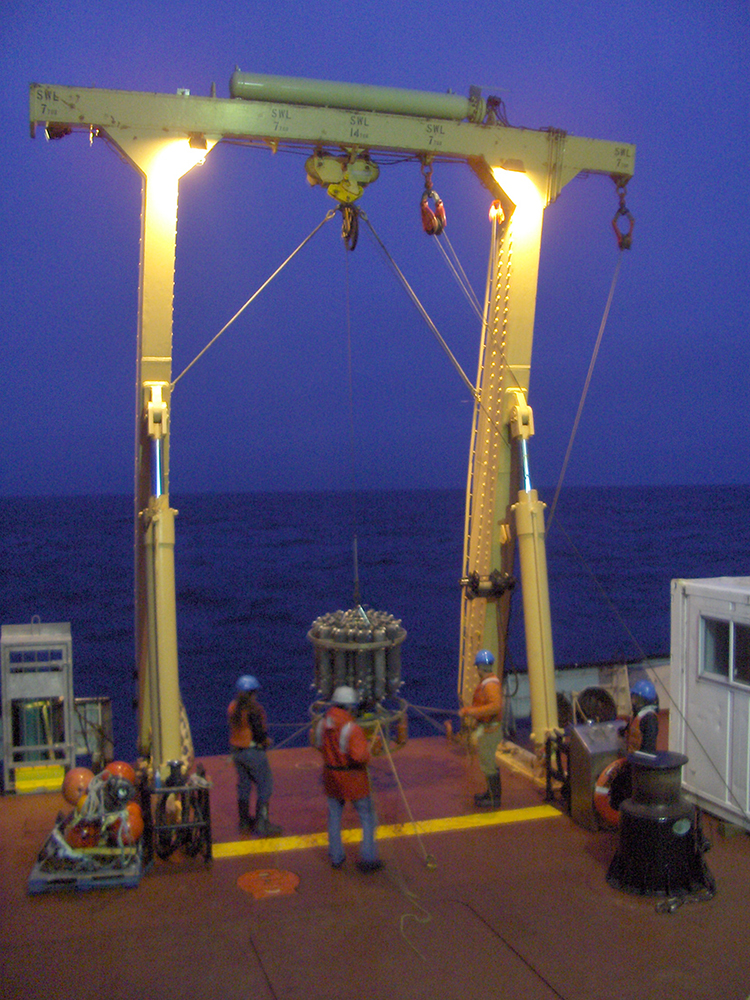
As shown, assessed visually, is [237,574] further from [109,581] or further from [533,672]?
[533,672]

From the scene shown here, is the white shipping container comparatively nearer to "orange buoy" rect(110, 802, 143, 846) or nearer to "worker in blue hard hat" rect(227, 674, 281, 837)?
"worker in blue hard hat" rect(227, 674, 281, 837)

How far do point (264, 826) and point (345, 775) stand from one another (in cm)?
143

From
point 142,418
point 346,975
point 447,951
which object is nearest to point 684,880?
point 447,951

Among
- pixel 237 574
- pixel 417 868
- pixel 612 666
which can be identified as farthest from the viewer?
pixel 237 574

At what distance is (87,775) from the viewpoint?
24.2ft

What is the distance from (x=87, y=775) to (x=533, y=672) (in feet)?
14.7

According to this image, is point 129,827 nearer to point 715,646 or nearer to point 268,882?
point 268,882

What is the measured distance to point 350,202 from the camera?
9.08m

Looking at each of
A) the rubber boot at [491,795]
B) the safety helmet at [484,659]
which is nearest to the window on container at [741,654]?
the safety helmet at [484,659]

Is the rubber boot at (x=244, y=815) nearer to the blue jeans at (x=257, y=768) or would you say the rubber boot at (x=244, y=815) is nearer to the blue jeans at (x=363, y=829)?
the blue jeans at (x=257, y=768)

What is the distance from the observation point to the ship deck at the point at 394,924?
5.28 m

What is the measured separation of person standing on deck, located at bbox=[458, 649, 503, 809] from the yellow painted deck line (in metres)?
0.20

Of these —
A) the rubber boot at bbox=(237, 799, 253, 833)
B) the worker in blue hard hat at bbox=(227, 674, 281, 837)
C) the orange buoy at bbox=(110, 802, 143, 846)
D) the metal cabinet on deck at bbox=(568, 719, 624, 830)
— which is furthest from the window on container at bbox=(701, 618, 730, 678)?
the orange buoy at bbox=(110, 802, 143, 846)

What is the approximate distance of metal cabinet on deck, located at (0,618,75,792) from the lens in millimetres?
9141
